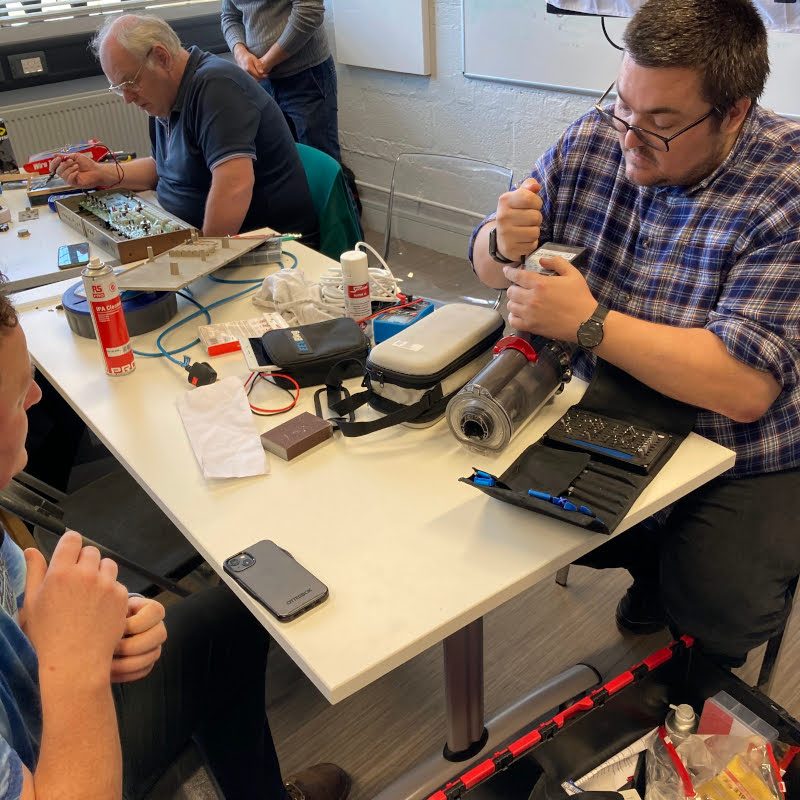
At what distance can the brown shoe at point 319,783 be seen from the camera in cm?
146

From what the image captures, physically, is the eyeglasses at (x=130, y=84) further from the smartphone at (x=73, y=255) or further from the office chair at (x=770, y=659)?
the office chair at (x=770, y=659)

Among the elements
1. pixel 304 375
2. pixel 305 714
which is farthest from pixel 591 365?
pixel 305 714

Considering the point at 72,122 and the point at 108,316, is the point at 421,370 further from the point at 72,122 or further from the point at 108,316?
the point at 72,122

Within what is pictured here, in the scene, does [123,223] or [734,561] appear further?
[123,223]

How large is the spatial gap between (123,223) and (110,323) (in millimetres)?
757

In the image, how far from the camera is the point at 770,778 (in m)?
1.14

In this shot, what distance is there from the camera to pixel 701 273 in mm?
1304

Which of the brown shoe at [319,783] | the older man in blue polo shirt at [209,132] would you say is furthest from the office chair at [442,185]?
the brown shoe at [319,783]

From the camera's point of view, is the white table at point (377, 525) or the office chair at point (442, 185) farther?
the office chair at point (442, 185)

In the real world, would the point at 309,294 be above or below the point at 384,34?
below

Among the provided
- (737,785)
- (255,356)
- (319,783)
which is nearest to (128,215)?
(255,356)

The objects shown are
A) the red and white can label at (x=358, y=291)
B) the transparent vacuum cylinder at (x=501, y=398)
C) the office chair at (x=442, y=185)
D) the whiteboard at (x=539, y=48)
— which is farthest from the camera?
the whiteboard at (x=539, y=48)

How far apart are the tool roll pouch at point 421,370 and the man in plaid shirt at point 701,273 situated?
0.27ft

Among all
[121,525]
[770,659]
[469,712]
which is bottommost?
[770,659]
